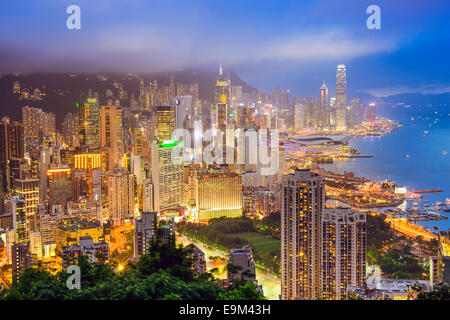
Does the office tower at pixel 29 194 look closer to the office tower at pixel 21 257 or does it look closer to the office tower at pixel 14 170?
the office tower at pixel 14 170

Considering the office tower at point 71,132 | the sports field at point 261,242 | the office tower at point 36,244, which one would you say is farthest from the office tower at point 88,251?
the office tower at point 71,132

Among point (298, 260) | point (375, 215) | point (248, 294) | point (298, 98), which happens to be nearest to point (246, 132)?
point (298, 98)

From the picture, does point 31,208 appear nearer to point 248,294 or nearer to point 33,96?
point 33,96

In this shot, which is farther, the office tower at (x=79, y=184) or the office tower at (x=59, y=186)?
the office tower at (x=79, y=184)

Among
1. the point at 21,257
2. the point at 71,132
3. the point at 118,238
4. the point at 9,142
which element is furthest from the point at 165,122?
the point at 21,257

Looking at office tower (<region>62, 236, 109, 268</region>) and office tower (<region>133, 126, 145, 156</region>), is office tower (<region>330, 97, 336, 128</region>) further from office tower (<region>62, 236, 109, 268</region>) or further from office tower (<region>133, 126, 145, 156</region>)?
office tower (<region>133, 126, 145, 156</region>)
